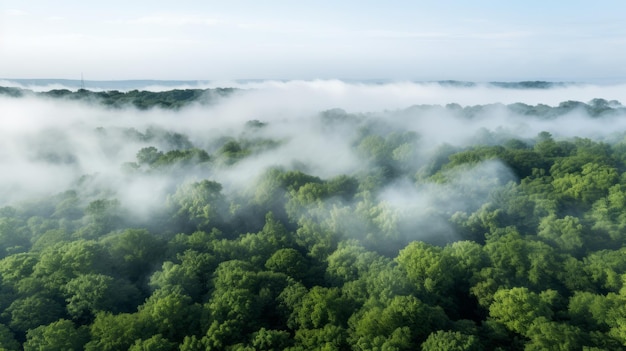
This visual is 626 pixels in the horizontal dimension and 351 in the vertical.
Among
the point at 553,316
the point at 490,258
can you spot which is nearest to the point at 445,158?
the point at 490,258

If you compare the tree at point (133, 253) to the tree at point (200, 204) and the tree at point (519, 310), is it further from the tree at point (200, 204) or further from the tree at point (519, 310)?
the tree at point (519, 310)

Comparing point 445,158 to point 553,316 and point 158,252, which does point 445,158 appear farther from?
point 158,252

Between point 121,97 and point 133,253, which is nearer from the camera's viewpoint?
point 133,253

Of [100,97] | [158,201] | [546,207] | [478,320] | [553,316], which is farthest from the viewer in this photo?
[100,97]

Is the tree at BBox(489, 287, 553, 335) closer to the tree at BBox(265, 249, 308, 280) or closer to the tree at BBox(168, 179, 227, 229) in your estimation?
the tree at BBox(265, 249, 308, 280)

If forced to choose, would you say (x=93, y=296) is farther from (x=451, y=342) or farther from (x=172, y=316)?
(x=451, y=342)

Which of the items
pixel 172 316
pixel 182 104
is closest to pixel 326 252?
pixel 172 316

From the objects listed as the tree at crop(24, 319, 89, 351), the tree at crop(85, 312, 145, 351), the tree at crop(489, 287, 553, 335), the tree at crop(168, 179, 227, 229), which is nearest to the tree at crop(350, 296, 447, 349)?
the tree at crop(489, 287, 553, 335)

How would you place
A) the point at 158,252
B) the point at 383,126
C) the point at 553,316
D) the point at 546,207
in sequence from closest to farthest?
1. the point at 553,316
2. the point at 158,252
3. the point at 546,207
4. the point at 383,126

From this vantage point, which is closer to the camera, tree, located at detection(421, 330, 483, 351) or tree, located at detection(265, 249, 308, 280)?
tree, located at detection(421, 330, 483, 351)
